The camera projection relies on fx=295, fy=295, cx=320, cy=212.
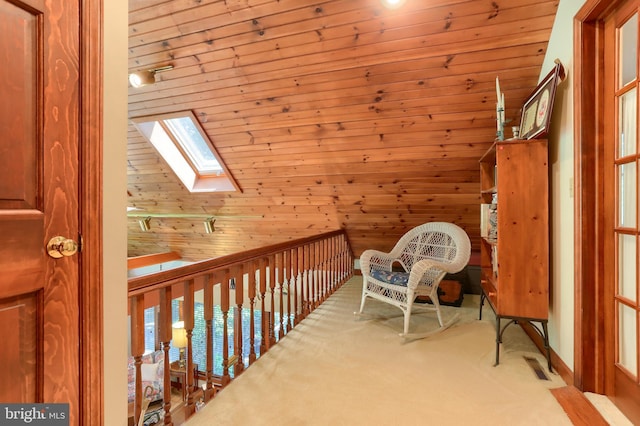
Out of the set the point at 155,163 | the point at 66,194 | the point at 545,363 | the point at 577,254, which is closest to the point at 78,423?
the point at 66,194

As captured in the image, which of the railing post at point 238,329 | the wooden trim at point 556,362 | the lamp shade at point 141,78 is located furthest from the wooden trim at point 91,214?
the wooden trim at point 556,362

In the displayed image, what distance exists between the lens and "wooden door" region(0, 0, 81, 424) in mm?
752

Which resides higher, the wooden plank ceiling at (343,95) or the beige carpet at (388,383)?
the wooden plank ceiling at (343,95)

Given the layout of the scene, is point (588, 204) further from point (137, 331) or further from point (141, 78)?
point (141, 78)

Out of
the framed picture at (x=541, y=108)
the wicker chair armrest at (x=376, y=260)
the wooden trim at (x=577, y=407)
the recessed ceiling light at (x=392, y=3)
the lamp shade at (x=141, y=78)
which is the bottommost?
the wooden trim at (x=577, y=407)

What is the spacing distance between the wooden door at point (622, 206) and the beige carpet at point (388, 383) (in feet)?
1.11

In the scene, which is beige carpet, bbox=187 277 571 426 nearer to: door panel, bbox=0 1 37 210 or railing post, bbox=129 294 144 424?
railing post, bbox=129 294 144 424

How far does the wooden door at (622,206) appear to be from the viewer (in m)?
1.31

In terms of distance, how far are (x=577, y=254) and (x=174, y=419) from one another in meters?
2.18

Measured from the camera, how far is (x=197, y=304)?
5.59 meters

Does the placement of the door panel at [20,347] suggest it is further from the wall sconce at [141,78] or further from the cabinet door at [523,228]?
the wall sconce at [141,78]

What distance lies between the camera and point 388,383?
5.56 ft

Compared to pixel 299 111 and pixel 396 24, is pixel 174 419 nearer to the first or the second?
pixel 299 111

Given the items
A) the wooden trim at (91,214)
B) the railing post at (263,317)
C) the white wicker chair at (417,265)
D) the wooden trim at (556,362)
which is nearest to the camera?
the wooden trim at (91,214)
